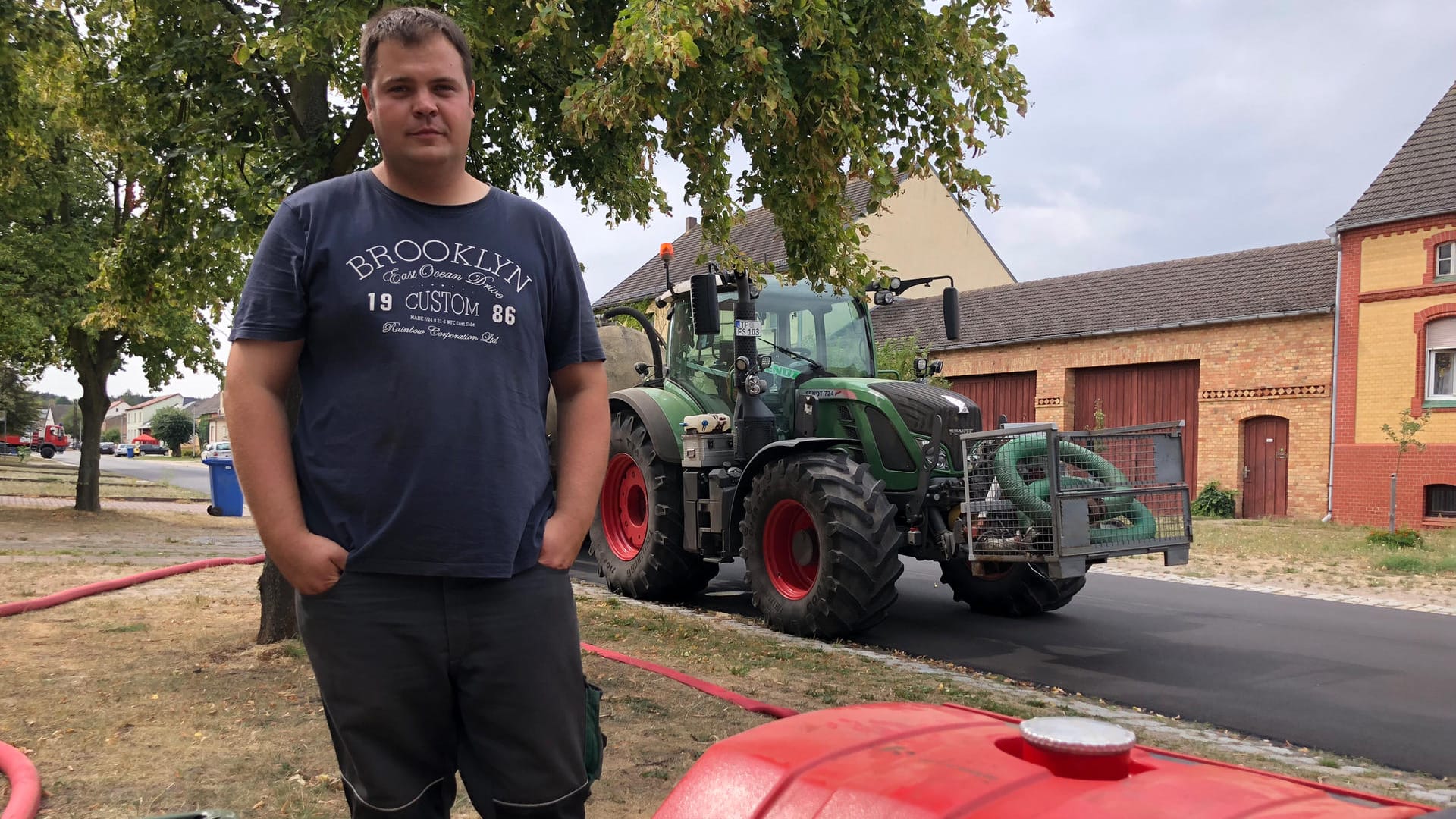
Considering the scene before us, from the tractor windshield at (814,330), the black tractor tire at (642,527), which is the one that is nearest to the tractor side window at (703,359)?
the tractor windshield at (814,330)

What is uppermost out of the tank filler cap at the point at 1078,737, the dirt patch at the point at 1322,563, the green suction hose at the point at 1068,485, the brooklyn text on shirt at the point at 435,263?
the brooklyn text on shirt at the point at 435,263

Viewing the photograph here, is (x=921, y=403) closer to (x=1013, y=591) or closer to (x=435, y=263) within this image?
(x=1013, y=591)

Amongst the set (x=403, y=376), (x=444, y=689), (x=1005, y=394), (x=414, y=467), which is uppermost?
(x=1005, y=394)

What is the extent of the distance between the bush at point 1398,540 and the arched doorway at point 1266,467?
526 centimetres

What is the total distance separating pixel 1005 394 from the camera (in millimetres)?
26016

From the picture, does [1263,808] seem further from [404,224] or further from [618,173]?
[618,173]

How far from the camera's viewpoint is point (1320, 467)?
20.3m

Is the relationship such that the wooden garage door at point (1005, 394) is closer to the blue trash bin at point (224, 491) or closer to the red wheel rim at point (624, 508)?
the blue trash bin at point (224, 491)

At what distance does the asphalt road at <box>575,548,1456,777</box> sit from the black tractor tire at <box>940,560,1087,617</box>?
139mm

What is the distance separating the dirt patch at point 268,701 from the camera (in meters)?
3.71

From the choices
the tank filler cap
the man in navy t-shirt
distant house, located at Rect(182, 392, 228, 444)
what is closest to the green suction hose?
the man in navy t-shirt

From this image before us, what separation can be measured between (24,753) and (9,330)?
12.5m

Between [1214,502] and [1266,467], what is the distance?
1175 millimetres

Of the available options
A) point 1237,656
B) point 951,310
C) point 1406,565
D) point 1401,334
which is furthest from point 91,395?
point 1401,334
